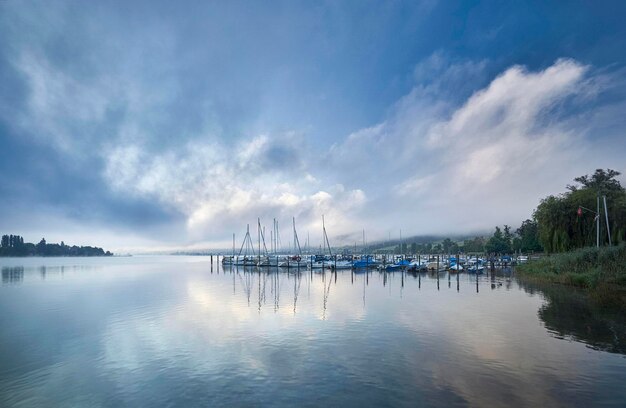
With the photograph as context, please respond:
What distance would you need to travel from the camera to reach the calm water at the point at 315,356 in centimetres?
1274

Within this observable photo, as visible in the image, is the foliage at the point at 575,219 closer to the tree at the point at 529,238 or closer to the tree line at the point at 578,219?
the tree line at the point at 578,219

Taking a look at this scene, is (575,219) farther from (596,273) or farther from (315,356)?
(315,356)

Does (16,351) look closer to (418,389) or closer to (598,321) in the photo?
(418,389)

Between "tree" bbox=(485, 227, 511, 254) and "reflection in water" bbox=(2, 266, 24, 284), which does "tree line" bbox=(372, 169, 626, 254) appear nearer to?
"tree" bbox=(485, 227, 511, 254)

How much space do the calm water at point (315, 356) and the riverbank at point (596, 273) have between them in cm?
422

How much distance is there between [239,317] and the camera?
27875 millimetres


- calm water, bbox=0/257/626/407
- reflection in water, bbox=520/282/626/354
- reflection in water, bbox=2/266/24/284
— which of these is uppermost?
reflection in water, bbox=2/266/24/284

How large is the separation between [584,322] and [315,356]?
18.2m

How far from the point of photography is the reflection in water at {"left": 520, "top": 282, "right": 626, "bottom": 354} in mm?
18984

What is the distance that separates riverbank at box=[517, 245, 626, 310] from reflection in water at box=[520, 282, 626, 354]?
73.6 inches

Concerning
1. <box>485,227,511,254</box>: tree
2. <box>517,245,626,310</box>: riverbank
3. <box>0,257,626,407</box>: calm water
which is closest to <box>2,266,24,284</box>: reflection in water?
<box>0,257,626,407</box>: calm water

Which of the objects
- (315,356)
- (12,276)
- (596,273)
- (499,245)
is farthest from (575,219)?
(12,276)

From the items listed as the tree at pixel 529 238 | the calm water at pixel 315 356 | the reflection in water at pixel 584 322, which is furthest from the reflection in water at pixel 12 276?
the tree at pixel 529 238

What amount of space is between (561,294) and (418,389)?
31.2m
